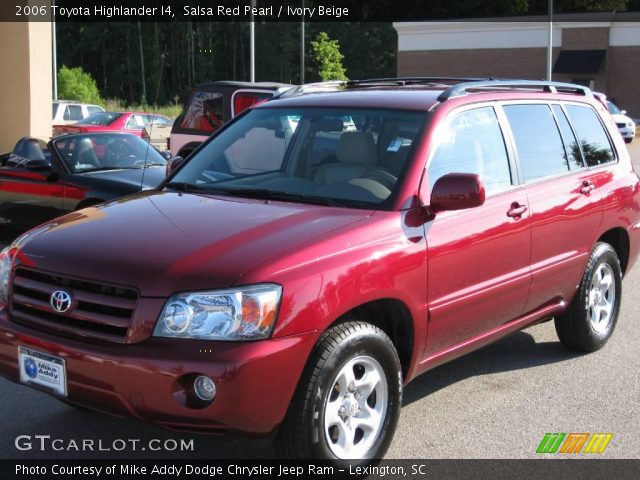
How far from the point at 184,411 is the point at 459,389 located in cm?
238

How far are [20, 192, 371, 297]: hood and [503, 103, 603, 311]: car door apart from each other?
1513 millimetres

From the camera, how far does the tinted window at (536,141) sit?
5.29 meters

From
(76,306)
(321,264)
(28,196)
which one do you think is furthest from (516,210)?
(28,196)

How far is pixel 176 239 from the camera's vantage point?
3.90 meters

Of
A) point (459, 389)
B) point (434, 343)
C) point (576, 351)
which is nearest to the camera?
point (434, 343)

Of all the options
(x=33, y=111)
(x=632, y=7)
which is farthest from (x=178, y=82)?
(x=33, y=111)

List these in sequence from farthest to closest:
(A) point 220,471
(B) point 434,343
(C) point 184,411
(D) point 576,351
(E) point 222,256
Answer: (D) point 576,351, (B) point 434,343, (A) point 220,471, (E) point 222,256, (C) point 184,411

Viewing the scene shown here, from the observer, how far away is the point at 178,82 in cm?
7438

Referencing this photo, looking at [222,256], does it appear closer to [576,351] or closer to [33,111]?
[576,351]

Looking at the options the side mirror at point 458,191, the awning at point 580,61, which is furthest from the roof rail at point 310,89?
the awning at point 580,61

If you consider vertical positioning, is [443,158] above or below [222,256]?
above

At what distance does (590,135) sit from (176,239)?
3607 millimetres

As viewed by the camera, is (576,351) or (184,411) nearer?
(184,411)

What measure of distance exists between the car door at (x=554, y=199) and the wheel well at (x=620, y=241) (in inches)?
21.1
